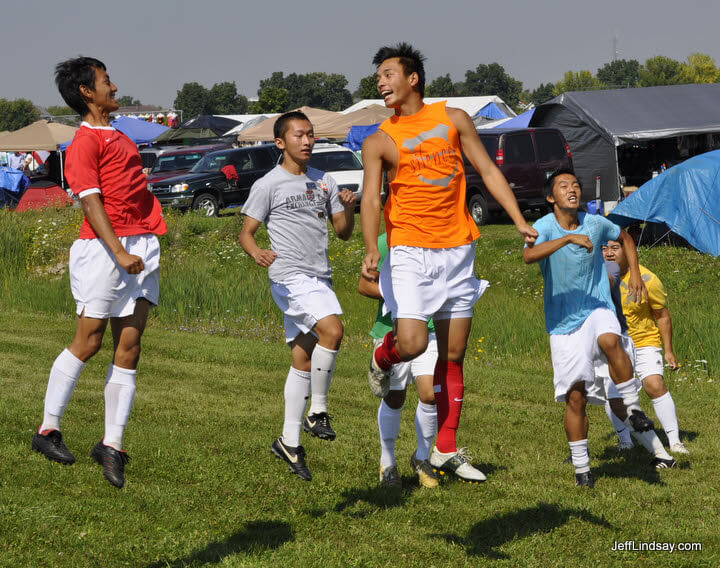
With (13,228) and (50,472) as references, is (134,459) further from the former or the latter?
(13,228)

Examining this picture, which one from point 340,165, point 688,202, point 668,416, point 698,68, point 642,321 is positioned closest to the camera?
point 668,416

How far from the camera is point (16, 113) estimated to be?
157250 mm

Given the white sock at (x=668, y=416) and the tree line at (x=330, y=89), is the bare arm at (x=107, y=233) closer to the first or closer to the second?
the white sock at (x=668, y=416)

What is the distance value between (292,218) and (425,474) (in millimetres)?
1742

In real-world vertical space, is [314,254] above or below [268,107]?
below

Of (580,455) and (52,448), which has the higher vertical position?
(52,448)

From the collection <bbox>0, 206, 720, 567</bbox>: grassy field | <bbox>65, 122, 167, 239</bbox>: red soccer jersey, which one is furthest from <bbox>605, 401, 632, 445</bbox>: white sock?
<bbox>65, 122, 167, 239</bbox>: red soccer jersey

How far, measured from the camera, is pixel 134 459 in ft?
20.9

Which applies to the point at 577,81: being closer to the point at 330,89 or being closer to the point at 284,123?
the point at 330,89

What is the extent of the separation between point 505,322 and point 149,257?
7.73 metres

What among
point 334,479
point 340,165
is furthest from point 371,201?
point 340,165

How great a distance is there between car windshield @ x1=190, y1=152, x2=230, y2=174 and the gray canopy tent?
8.40 m

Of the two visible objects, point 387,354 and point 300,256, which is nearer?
point 387,354

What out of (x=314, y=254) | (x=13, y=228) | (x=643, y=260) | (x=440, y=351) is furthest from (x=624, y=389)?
(x=13, y=228)
